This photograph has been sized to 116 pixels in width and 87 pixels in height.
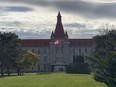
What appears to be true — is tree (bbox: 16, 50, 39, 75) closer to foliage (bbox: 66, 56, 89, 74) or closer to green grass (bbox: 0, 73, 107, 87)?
foliage (bbox: 66, 56, 89, 74)

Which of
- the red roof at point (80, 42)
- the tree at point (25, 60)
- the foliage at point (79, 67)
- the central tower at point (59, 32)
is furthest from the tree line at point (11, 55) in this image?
the red roof at point (80, 42)

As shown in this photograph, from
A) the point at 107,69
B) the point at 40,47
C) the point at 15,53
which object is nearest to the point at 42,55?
the point at 40,47

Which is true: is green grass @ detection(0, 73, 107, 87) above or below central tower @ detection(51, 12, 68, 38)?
below

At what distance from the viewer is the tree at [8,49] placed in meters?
88.8

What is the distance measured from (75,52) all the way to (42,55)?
12.2 metres

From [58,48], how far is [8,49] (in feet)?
177

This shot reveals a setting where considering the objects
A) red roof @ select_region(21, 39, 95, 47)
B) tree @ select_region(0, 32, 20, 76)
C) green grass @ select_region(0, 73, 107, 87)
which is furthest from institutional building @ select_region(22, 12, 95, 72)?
green grass @ select_region(0, 73, 107, 87)

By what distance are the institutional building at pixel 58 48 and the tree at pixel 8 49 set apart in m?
44.2

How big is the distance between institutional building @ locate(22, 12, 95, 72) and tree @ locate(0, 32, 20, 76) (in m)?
44.2

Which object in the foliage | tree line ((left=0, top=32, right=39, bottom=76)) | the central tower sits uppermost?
the central tower

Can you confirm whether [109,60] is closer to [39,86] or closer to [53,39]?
[39,86]

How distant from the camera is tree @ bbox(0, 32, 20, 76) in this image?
3497 inches

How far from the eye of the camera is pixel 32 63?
10612 centimetres

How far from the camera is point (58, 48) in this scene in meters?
143
